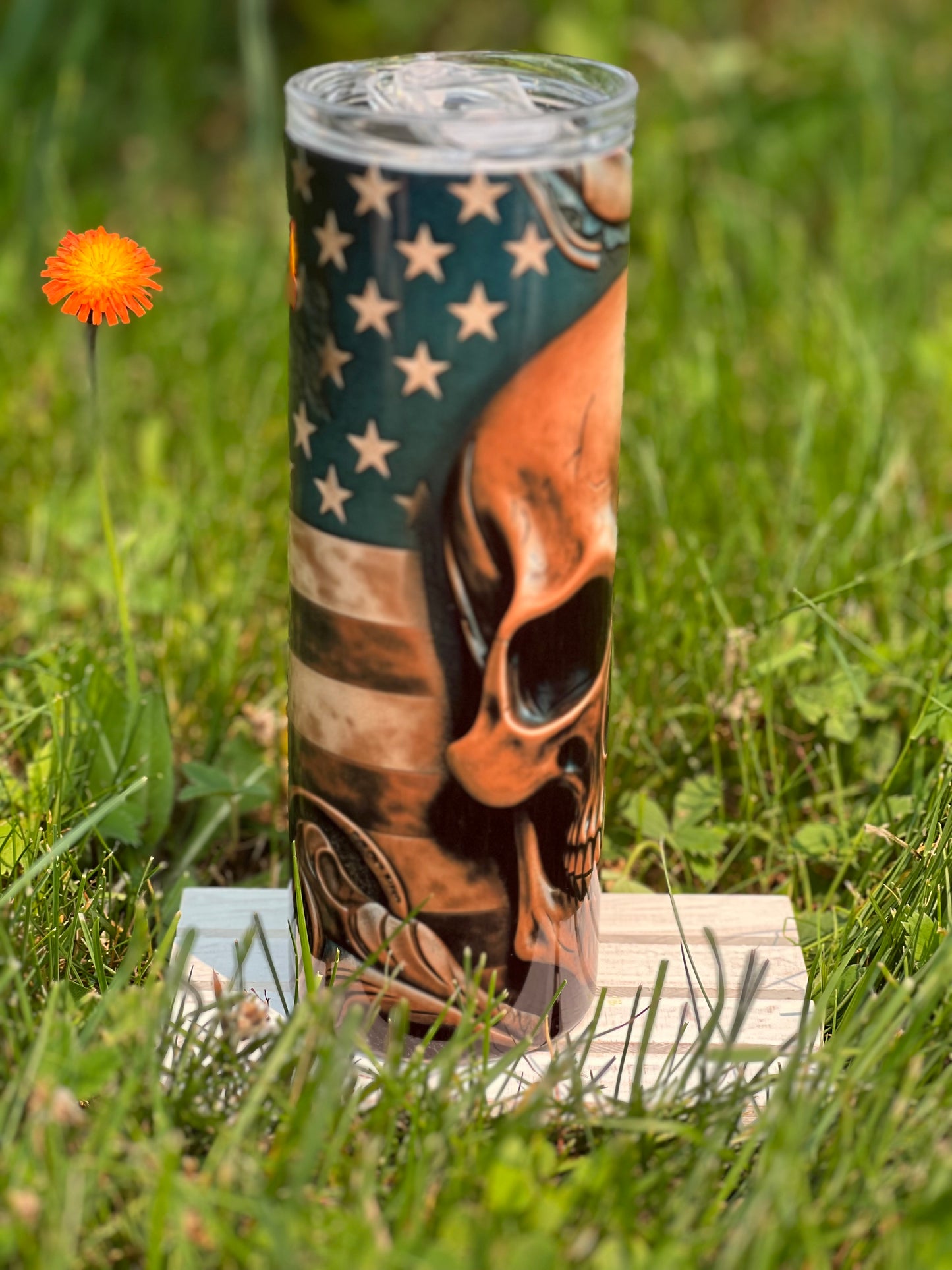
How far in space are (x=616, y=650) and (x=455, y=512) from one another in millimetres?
933

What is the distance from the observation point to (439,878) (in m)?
1.46

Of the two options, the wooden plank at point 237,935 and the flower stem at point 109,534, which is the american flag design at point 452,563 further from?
the flower stem at point 109,534

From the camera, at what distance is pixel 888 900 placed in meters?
1.74

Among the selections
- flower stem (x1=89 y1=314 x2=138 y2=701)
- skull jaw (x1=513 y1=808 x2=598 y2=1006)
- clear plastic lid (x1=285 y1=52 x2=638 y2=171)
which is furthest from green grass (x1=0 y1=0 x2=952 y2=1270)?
clear plastic lid (x1=285 y1=52 x2=638 y2=171)

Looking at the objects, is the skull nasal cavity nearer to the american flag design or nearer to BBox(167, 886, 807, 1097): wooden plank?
the american flag design

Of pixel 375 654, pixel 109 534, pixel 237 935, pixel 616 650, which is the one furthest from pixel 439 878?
pixel 616 650

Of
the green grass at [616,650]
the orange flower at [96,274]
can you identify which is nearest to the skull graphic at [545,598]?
the green grass at [616,650]

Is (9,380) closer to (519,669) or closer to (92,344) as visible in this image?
(92,344)

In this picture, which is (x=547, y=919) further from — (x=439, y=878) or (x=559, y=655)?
(x=559, y=655)

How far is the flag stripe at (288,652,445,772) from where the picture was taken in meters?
1.41

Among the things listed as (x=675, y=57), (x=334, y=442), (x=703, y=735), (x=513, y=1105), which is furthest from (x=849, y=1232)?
(x=675, y=57)

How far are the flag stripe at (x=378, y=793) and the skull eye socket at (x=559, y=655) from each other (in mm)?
111

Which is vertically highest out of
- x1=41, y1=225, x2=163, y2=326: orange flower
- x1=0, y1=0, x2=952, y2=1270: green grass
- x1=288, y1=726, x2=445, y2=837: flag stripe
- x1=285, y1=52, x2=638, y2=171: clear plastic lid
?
x1=285, y1=52, x2=638, y2=171: clear plastic lid

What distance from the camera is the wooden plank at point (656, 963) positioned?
1.55m
